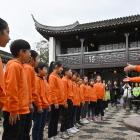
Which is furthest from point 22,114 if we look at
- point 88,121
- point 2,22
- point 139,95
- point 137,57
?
point 137,57

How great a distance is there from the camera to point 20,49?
446cm

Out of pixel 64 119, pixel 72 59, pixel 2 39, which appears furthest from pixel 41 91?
pixel 72 59

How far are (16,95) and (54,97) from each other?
8.85 feet

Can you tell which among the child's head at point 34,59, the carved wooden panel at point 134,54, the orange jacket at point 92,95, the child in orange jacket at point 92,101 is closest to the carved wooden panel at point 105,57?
the carved wooden panel at point 134,54

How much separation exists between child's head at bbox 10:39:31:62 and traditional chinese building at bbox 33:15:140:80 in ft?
49.6

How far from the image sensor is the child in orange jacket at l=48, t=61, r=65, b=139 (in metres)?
6.75

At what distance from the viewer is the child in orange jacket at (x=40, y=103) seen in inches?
221

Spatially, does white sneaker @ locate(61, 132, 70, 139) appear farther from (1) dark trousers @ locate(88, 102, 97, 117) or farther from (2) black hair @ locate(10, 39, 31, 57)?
(1) dark trousers @ locate(88, 102, 97, 117)

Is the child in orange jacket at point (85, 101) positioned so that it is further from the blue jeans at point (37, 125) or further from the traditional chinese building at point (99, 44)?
the traditional chinese building at point (99, 44)

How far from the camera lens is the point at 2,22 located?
3.56m

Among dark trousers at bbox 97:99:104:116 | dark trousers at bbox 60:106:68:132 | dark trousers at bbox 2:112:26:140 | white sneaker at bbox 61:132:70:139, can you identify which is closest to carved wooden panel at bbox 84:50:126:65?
dark trousers at bbox 97:99:104:116

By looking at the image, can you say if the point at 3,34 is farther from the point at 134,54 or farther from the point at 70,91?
the point at 134,54

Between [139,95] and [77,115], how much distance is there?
874 centimetres

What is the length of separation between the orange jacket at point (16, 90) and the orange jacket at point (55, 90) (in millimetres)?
2420
